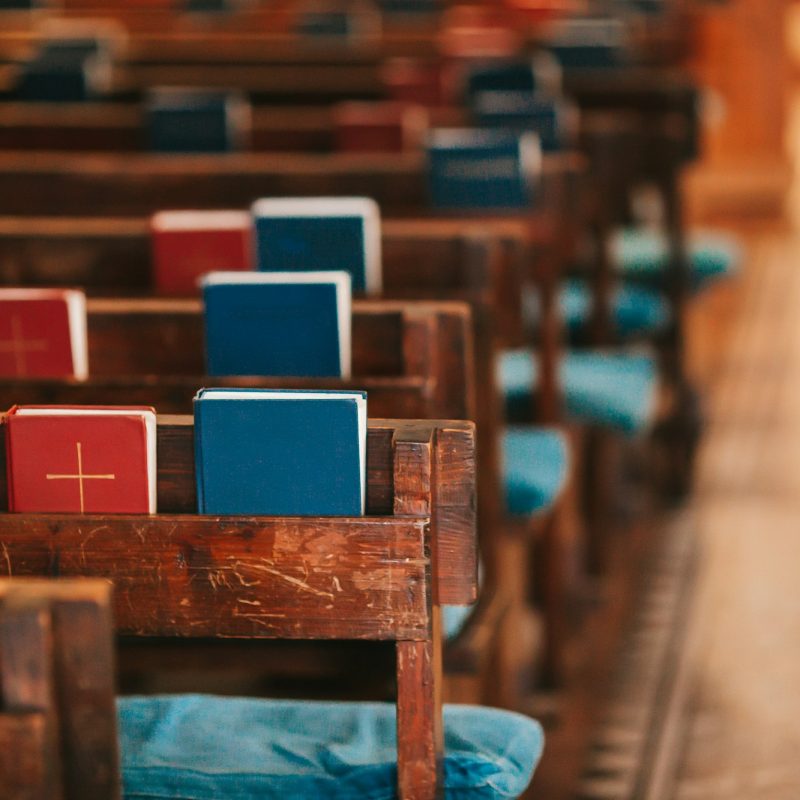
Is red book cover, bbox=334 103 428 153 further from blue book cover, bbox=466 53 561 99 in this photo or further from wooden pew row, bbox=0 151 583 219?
blue book cover, bbox=466 53 561 99

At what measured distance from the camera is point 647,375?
337cm

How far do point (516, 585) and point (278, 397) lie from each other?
224cm

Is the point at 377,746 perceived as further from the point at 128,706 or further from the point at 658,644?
the point at 658,644

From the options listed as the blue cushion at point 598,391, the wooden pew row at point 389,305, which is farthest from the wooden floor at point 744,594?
the blue cushion at point 598,391

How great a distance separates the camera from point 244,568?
5.05 ft

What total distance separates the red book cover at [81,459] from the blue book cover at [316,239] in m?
0.94

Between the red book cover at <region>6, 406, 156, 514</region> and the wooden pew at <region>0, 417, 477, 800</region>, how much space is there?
2cm

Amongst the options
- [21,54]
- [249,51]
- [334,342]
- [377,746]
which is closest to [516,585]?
[334,342]

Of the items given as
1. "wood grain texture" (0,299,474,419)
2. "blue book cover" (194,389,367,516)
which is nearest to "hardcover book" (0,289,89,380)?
"wood grain texture" (0,299,474,419)

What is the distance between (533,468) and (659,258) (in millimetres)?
1662

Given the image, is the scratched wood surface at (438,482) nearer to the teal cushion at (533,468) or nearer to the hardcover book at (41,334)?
the hardcover book at (41,334)

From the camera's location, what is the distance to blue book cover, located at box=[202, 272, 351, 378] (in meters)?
1.94

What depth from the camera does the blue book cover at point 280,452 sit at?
1.50m

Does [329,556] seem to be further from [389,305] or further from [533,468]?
[533,468]
